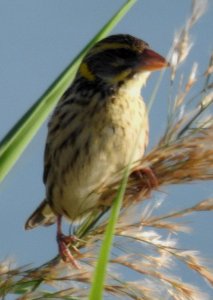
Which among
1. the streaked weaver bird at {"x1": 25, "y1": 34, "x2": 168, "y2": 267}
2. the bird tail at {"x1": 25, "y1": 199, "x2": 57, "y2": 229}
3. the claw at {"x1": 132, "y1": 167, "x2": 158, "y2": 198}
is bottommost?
the bird tail at {"x1": 25, "y1": 199, "x2": 57, "y2": 229}

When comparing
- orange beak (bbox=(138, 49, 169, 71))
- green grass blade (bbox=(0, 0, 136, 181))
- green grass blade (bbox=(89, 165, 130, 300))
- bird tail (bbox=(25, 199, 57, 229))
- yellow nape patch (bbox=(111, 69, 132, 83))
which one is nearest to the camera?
green grass blade (bbox=(89, 165, 130, 300))

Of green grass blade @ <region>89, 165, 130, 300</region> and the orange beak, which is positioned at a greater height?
the orange beak

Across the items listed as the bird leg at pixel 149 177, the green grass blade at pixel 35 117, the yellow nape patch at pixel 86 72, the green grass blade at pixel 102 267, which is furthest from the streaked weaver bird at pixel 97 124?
the green grass blade at pixel 102 267

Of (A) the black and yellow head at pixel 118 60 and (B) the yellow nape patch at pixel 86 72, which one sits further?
(B) the yellow nape patch at pixel 86 72

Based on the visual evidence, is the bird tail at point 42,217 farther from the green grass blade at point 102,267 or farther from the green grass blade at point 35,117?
the green grass blade at point 102,267

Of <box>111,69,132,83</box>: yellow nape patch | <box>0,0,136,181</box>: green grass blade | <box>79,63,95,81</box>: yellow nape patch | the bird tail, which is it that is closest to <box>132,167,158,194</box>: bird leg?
<box>0,0,136,181</box>: green grass blade

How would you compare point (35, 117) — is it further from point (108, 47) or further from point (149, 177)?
point (108, 47)

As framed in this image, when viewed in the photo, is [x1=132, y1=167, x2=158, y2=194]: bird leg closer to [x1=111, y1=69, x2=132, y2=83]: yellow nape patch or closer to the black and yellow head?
the black and yellow head

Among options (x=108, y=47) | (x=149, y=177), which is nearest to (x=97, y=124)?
(x=108, y=47)

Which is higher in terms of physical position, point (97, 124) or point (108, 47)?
point (108, 47)
